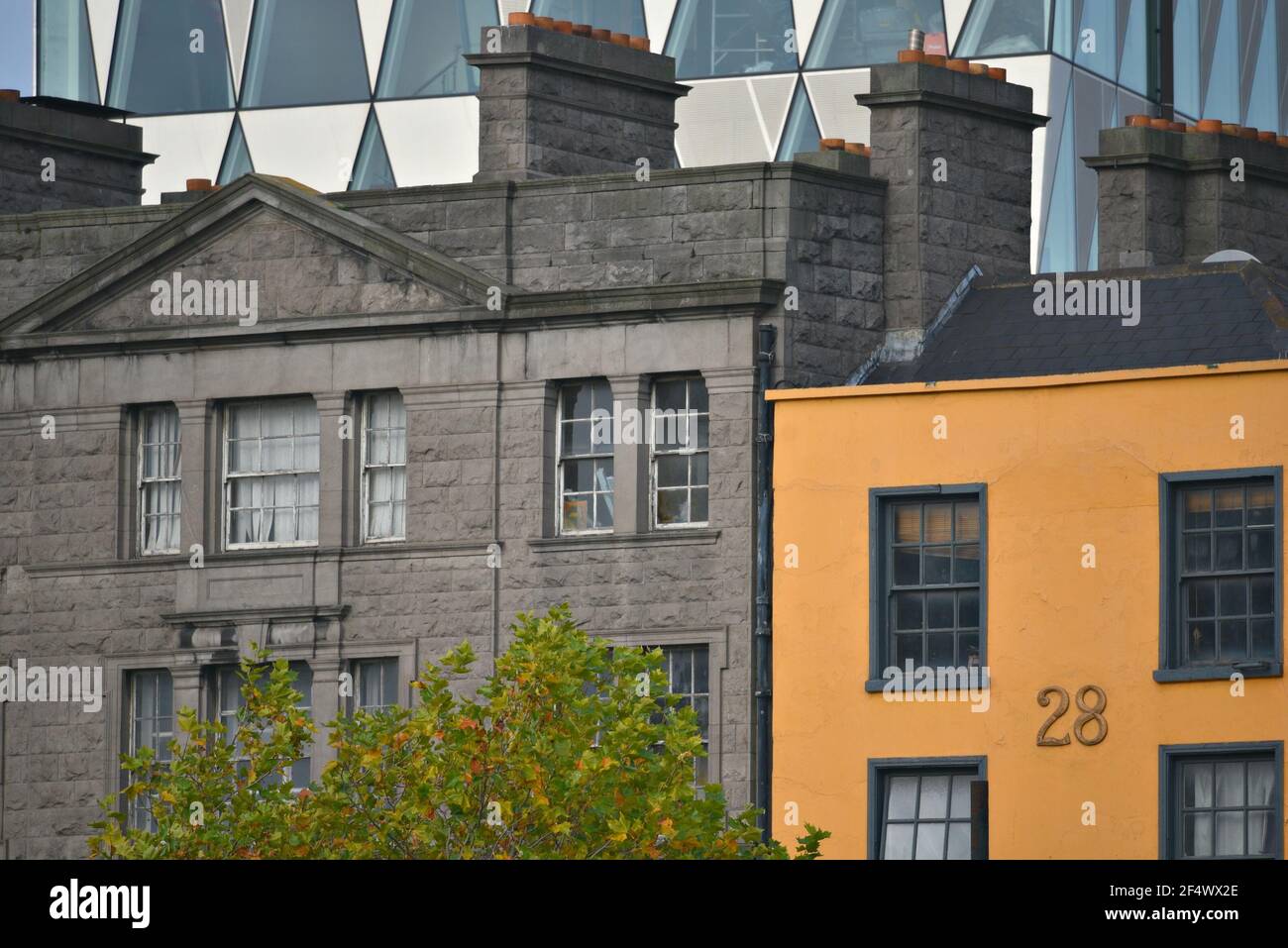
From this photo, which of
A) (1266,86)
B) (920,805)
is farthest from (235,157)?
(920,805)

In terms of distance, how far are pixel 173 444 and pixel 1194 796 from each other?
514 inches

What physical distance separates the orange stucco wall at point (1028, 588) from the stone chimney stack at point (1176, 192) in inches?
212

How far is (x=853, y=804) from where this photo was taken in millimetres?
32094

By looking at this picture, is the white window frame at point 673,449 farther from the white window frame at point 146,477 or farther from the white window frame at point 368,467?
the white window frame at point 146,477

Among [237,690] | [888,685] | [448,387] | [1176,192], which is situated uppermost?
[1176,192]

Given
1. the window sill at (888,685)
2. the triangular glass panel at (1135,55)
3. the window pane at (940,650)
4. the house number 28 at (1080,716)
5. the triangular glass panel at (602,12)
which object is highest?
the triangular glass panel at (602,12)

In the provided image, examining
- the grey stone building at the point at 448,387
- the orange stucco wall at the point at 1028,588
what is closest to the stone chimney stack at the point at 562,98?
the grey stone building at the point at 448,387

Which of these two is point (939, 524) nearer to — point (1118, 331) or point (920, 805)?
point (920, 805)

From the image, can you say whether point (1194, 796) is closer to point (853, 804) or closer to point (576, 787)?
point (853, 804)

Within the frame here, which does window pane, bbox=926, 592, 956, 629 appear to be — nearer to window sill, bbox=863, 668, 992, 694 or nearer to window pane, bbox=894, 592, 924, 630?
window pane, bbox=894, 592, 924, 630

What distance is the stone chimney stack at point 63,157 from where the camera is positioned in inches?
1558

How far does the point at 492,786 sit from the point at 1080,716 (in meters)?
8.26

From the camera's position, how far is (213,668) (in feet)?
117
